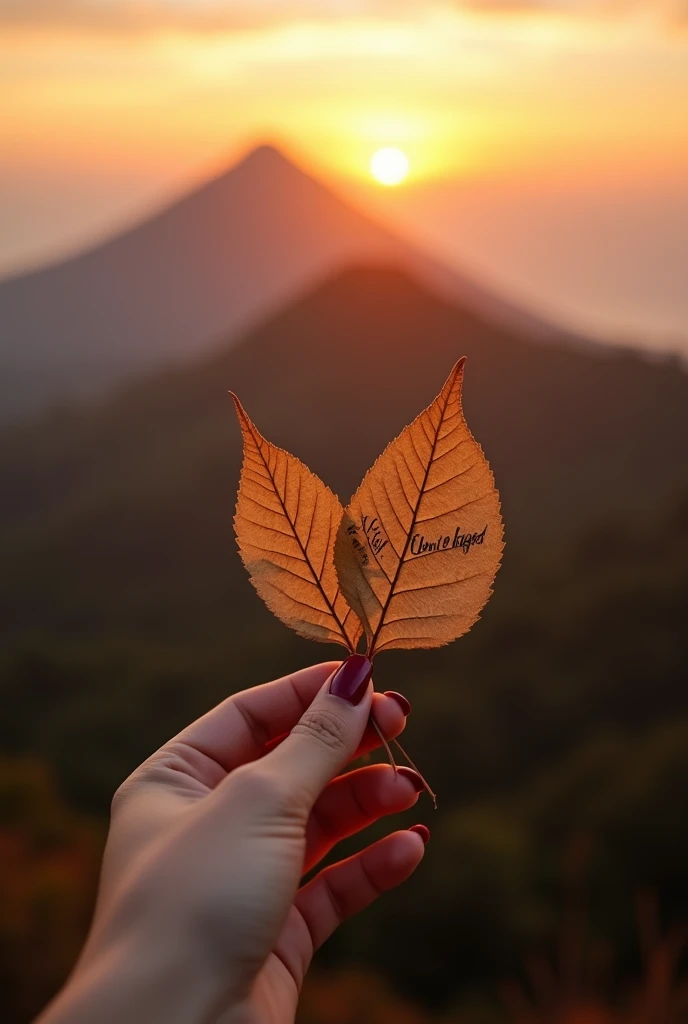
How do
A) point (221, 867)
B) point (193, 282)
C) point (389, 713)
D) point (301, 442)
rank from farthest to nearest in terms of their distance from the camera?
point (193, 282)
point (301, 442)
point (389, 713)
point (221, 867)

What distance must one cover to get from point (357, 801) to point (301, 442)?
184cm

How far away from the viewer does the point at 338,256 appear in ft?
10.6

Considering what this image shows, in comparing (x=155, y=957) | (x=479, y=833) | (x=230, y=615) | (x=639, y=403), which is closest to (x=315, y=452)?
(x=230, y=615)

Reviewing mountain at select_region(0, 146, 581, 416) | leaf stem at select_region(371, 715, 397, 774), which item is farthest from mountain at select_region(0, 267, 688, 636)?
leaf stem at select_region(371, 715, 397, 774)

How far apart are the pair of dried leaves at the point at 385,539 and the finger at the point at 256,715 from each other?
0.12 metres

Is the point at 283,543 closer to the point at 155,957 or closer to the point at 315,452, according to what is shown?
the point at 155,957

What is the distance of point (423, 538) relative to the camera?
0.53 m

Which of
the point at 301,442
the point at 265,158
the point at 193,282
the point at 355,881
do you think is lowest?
the point at 355,881

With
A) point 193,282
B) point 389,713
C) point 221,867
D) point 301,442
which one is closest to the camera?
point 221,867

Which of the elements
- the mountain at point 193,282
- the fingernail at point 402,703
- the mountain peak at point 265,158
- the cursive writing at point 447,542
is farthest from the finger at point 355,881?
the mountain peak at point 265,158

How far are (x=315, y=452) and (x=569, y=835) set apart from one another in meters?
1.25

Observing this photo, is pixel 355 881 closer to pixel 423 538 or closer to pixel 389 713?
pixel 389 713

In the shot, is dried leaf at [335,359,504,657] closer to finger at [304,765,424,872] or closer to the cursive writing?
the cursive writing

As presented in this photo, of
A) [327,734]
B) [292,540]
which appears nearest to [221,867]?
[327,734]
